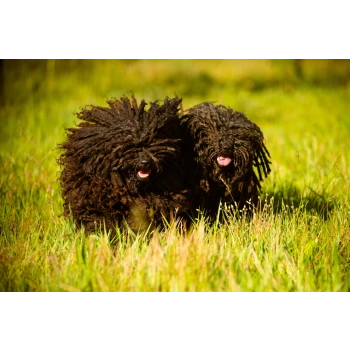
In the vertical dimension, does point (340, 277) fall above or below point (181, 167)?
below

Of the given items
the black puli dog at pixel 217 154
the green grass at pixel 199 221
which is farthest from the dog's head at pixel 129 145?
the green grass at pixel 199 221

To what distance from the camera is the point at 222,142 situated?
120 inches

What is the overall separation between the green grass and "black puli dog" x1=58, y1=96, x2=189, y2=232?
120 millimetres

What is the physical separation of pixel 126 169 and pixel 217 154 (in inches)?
22.3

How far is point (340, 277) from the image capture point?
272 centimetres

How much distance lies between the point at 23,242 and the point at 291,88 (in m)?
2.90

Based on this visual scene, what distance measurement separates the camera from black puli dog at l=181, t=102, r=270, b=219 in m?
3.08

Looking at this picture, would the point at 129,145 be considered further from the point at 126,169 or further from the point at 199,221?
the point at 199,221

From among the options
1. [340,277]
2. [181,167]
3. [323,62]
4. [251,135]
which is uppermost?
[323,62]

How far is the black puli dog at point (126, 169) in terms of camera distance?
110 inches

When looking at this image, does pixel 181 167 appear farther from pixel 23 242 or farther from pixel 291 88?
pixel 291 88
